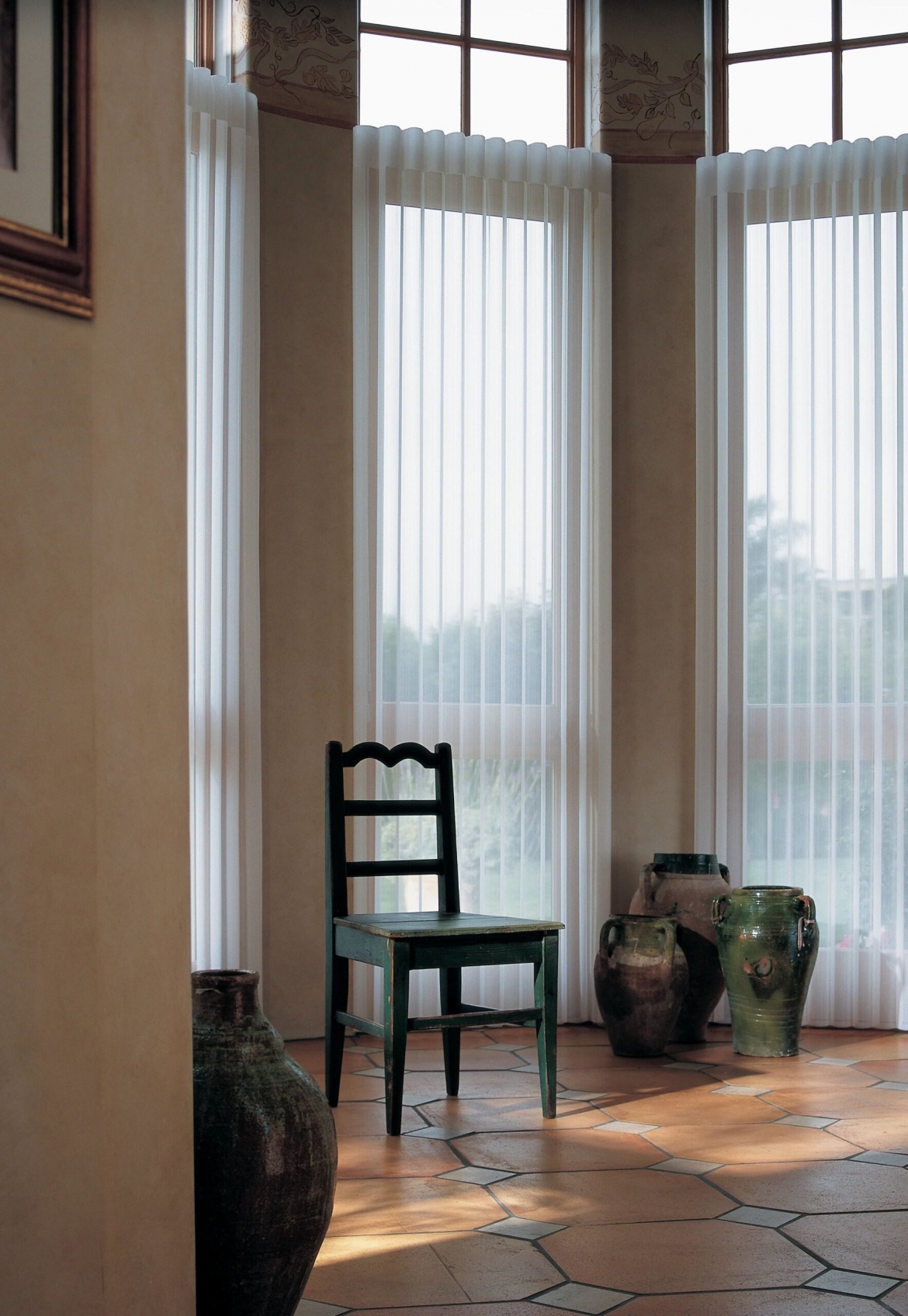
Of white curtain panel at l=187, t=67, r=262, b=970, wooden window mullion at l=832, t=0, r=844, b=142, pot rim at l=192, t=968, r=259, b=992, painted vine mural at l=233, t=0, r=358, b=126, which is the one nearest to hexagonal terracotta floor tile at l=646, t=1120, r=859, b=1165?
pot rim at l=192, t=968, r=259, b=992

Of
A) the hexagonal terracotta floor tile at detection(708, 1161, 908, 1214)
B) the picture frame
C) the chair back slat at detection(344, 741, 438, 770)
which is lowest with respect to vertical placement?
the hexagonal terracotta floor tile at detection(708, 1161, 908, 1214)

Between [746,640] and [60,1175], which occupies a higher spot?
[746,640]

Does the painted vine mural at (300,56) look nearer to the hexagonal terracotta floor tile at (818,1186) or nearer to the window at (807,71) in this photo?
the window at (807,71)

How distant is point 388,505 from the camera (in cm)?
448

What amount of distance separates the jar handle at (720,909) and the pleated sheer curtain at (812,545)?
0.43 metres

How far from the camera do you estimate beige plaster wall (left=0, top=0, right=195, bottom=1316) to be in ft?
4.80

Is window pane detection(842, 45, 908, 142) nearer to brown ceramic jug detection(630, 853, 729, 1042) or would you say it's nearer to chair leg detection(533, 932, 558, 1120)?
brown ceramic jug detection(630, 853, 729, 1042)

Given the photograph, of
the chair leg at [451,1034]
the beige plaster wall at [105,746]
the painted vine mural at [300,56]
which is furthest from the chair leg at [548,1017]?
the painted vine mural at [300,56]

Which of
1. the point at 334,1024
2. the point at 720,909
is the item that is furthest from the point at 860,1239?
the point at 720,909

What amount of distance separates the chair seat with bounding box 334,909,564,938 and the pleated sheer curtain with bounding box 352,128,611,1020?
2.93ft

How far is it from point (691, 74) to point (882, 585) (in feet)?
6.56

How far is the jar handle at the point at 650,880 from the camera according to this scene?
436 cm

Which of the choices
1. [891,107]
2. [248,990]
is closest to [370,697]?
[248,990]

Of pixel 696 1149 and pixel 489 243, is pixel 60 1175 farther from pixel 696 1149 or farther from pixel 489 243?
pixel 489 243
